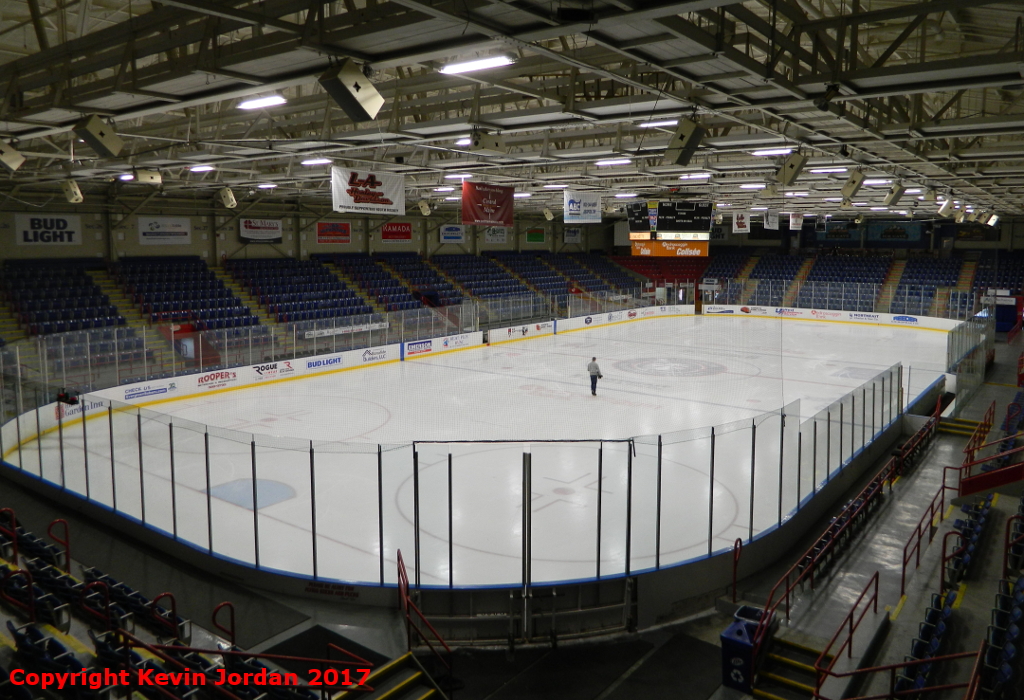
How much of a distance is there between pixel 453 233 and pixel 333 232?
28.3ft

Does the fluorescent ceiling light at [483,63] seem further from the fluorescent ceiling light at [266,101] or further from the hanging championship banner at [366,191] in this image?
the hanging championship banner at [366,191]

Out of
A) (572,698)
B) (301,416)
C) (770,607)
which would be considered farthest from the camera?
(301,416)

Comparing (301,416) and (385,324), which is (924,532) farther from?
(385,324)

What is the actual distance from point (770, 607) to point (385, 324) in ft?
71.1

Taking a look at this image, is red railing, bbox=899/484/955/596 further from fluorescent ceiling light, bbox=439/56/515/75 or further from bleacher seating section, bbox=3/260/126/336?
bleacher seating section, bbox=3/260/126/336

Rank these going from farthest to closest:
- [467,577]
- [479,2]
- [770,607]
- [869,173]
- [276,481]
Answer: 1. [869,173]
2. [276,481]
3. [467,577]
4. [770,607]
5. [479,2]

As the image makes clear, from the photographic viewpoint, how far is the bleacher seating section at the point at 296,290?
3120 centimetres

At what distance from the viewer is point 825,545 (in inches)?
439

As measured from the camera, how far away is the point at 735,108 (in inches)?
431

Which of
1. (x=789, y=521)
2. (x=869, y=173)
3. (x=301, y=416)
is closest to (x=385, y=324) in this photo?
(x=301, y=416)

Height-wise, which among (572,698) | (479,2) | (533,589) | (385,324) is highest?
(479,2)

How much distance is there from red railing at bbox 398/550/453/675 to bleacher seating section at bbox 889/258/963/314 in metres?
37.9

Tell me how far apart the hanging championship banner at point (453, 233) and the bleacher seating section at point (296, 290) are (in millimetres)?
10215

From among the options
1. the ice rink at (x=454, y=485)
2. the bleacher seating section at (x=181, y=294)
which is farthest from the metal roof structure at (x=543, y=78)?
the bleacher seating section at (x=181, y=294)
